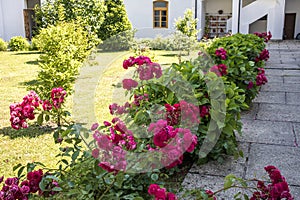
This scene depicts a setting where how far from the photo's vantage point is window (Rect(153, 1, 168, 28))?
57.0ft

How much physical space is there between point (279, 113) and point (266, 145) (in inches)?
48.7

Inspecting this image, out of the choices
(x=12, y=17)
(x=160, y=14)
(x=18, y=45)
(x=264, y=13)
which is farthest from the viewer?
(x=12, y=17)

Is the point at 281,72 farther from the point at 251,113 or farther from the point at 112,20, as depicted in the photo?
the point at 112,20

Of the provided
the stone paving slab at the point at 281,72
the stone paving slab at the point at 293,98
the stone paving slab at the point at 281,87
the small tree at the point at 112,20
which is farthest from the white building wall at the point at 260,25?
the stone paving slab at the point at 293,98

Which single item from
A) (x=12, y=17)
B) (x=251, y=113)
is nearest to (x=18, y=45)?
(x=12, y=17)

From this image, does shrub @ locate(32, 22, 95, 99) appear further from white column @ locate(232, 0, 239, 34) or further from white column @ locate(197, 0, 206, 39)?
white column @ locate(232, 0, 239, 34)

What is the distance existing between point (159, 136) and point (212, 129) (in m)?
1.11

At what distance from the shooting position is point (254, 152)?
9.84 ft

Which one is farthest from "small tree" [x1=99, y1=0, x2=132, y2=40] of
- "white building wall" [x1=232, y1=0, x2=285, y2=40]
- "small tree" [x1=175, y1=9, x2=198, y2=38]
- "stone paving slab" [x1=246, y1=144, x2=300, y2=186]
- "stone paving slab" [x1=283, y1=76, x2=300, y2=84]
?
"stone paving slab" [x1=246, y1=144, x2=300, y2=186]

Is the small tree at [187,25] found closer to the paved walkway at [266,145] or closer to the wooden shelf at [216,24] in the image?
the wooden shelf at [216,24]

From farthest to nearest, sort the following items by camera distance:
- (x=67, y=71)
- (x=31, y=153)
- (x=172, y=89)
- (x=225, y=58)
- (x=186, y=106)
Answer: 1. (x=67, y=71)
2. (x=225, y=58)
3. (x=31, y=153)
4. (x=172, y=89)
5. (x=186, y=106)

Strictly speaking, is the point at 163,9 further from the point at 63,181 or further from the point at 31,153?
the point at 63,181

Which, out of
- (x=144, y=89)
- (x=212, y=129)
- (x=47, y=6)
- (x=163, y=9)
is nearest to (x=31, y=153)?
(x=144, y=89)

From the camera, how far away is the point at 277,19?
643 inches
